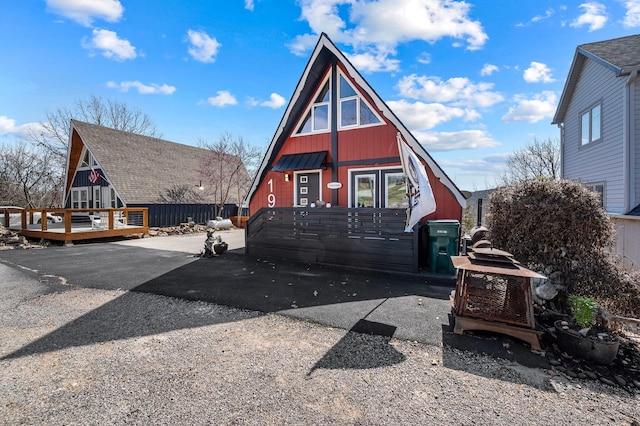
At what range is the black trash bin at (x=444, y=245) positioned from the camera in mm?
6500

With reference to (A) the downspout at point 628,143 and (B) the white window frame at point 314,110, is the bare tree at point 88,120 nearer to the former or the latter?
(B) the white window frame at point 314,110

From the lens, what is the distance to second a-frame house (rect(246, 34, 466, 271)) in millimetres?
7070

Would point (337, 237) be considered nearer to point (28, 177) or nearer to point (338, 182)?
point (338, 182)

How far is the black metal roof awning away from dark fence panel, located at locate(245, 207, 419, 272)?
2.02m

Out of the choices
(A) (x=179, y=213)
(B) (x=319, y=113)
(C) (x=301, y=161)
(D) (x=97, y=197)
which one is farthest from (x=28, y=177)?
(B) (x=319, y=113)

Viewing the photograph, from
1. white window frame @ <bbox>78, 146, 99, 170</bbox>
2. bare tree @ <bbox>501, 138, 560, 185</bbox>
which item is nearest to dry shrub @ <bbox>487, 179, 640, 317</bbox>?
bare tree @ <bbox>501, 138, 560, 185</bbox>

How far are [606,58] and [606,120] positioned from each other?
1.97 meters

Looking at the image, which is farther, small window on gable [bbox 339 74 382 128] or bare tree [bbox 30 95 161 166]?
bare tree [bbox 30 95 161 166]

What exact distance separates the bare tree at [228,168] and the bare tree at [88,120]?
1122 cm

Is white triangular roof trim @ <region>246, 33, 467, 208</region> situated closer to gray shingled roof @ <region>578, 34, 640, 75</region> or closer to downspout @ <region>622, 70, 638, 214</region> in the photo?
downspout @ <region>622, 70, 638, 214</region>

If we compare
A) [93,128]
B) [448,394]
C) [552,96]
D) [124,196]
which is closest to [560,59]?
[552,96]

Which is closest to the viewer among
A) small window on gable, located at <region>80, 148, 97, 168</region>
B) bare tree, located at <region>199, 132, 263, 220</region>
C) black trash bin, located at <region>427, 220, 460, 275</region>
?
black trash bin, located at <region>427, 220, 460, 275</region>

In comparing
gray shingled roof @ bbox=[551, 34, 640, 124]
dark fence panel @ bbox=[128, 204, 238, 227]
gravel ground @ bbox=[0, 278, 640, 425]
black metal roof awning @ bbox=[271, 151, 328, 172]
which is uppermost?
gray shingled roof @ bbox=[551, 34, 640, 124]

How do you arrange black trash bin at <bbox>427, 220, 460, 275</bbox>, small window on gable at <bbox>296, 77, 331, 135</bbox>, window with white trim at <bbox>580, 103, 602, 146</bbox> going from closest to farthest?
black trash bin at <bbox>427, 220, 460, 275</bbox> < small window on gable at <bbox>296, 77, 331, 135</bbox> < window with white trim at <bbox>580, 103, 602, 146</bbox>
